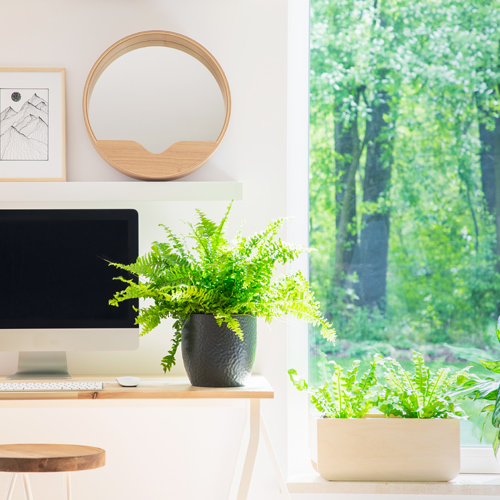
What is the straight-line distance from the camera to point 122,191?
6.42 ft

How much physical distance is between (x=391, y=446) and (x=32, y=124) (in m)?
1.53

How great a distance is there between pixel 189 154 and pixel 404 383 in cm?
100

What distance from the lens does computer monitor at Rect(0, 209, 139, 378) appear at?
6.06 ft

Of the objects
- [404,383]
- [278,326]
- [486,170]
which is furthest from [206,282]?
[486,170]

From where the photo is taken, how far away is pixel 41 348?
6.05 feet

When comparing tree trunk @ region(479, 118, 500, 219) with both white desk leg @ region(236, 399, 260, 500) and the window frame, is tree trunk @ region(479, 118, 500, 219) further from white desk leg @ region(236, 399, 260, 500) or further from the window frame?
white desk leg @ region(236, 399, 260, 500)

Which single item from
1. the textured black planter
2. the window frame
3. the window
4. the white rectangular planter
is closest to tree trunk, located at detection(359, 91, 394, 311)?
the window

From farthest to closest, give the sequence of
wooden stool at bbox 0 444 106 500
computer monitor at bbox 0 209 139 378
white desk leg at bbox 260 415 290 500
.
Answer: computer monitor at bbox 0 209 139 378
white desk leg at bbox 260 415 290 500
wooden stool at bbox 0 444 106 500

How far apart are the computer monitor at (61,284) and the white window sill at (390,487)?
0.70 m

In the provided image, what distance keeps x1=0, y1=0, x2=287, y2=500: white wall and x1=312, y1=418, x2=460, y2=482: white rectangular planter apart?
20 cm

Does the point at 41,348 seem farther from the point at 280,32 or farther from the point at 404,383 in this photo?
the point at 280,32

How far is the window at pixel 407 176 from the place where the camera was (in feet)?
7.28

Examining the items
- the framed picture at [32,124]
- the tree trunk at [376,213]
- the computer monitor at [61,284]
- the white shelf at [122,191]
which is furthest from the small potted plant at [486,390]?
the framed picture at [32,124]

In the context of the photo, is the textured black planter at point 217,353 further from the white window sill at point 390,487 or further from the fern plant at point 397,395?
the white window sill at point 390,487
